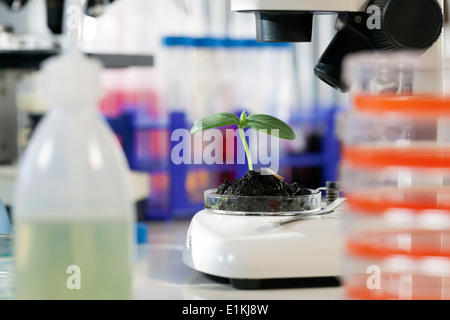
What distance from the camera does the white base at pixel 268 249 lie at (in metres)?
0.87

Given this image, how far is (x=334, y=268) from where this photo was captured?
873 mm

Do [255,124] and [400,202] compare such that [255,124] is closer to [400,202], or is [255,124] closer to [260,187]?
[260,187]

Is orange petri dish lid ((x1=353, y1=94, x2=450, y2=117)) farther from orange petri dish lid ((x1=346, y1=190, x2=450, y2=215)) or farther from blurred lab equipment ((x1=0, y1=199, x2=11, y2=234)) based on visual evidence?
blurred lab equipment ((x1=0, y1=199, x2=11, y2=234))

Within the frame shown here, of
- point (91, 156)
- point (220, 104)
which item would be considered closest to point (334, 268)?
point (91, 156)

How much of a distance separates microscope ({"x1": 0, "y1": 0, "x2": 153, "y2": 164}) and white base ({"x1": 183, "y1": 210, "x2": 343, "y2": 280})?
1.33m

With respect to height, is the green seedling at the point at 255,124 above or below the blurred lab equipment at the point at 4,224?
above

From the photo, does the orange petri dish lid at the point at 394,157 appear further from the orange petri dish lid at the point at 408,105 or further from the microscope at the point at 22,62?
the microscope at the point at 22,62

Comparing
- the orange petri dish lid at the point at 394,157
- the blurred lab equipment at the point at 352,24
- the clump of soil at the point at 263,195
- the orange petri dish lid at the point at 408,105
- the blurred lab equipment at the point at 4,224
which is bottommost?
the blurred lab equipment at the point at 4,224

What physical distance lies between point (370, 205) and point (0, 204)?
1.77 ft

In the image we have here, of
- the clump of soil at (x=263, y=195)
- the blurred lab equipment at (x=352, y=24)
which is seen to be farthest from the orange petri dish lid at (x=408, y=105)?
the clump of soil at (x=263, y=195)

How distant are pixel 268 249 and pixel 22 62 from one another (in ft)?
5.70

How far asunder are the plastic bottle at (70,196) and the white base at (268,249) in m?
0.34

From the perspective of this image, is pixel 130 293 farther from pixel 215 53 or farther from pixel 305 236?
pixel 215 53
